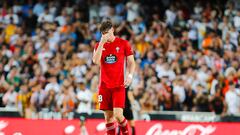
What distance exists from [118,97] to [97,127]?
12.1 feet

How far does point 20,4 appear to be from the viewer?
2272cm

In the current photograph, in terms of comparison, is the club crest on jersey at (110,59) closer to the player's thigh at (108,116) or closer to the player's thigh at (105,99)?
the player's thigh at (105,99)

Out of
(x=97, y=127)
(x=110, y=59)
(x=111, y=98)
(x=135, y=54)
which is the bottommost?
(x=97, y=127)

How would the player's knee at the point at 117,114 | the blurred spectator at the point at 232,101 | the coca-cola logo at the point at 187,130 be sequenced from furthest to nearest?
1. the blurred spectator at the point at 232,101
2. the coca-cola logo at the point at 187,130
3. the player's knee at the point at 117,114

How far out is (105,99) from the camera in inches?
440

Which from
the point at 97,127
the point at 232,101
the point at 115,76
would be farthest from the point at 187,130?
the point at 115,76

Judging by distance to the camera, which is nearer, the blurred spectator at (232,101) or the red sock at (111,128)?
the red sock at (111,128)

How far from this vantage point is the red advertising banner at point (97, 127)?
46.9 feet

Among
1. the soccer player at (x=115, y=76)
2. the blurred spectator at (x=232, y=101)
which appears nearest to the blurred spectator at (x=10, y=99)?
the blurred spectator at (x=232, y=101)

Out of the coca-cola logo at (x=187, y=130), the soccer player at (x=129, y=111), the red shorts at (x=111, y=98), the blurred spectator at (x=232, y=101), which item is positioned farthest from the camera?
the blurred spectator at (x=232, y=101)

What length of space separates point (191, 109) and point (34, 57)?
18.0 feet

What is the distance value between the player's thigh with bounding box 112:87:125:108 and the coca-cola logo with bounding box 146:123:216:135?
11.7 ft

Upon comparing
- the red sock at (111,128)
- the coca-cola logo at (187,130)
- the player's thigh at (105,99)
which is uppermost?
the player's thigh at (105,99)

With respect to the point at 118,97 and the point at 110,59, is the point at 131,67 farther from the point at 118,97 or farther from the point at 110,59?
the point at 118,97
